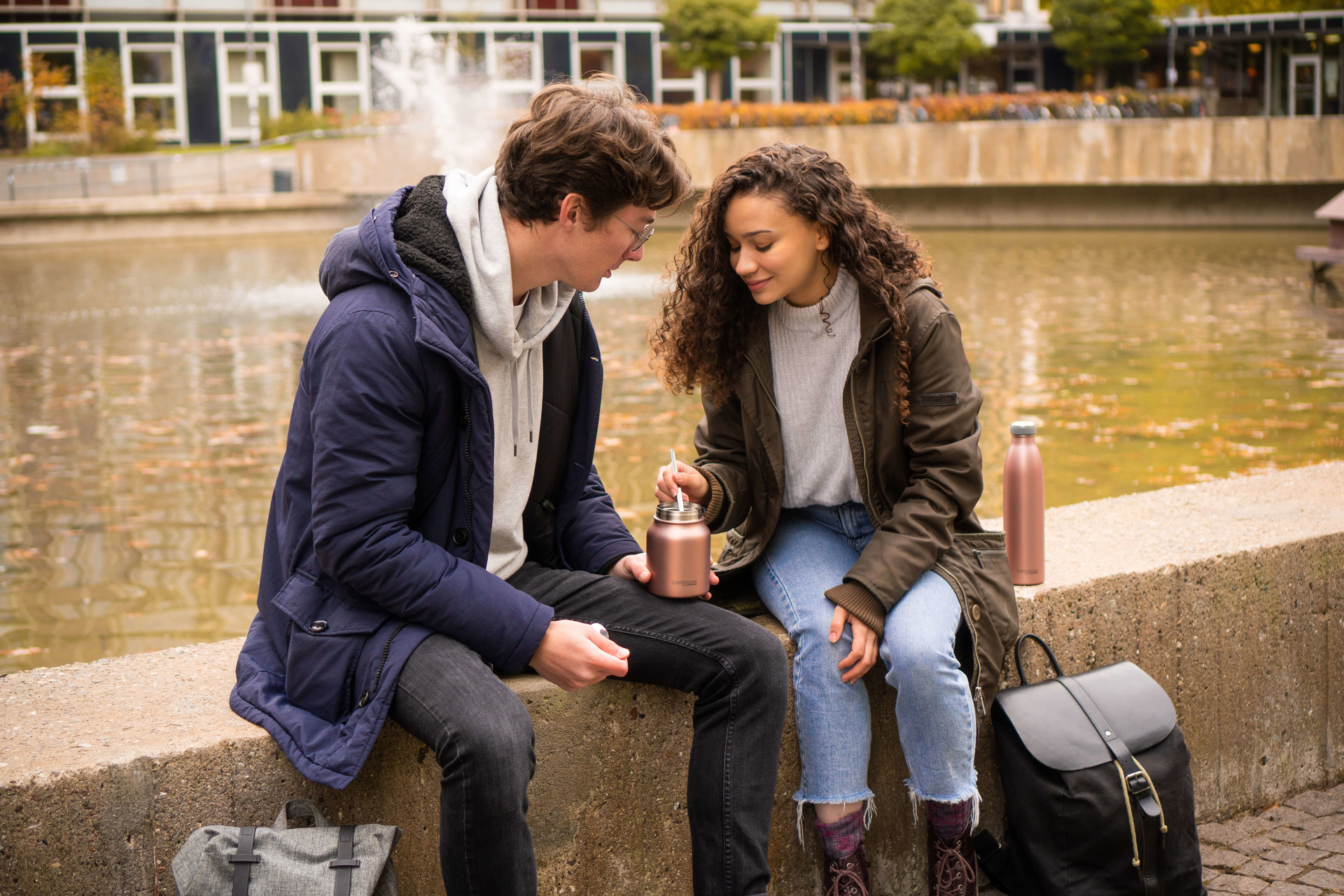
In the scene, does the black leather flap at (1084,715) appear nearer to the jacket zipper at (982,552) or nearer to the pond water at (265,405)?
the jacket zipper at (982,552)

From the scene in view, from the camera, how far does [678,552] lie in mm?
2650

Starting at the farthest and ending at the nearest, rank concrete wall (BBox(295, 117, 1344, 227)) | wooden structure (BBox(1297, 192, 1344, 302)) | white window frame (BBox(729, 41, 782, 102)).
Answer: white window frame (BBox(729, 41, 782, 102)) < concrete wall (BBox(295, 117, 1344, 227)) < wooden structure (BBox(1297, 192, 1344, 302))

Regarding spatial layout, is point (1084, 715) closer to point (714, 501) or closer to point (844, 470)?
point (844, 470)

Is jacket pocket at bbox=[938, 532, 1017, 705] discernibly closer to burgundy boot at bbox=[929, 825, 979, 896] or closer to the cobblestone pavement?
burgundy boot at bbox=[929, 825, 979, 896]

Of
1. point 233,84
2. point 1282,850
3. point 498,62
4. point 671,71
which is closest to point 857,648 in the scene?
point 1282,850

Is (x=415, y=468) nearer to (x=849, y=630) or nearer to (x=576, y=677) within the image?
(x=576, y=677)

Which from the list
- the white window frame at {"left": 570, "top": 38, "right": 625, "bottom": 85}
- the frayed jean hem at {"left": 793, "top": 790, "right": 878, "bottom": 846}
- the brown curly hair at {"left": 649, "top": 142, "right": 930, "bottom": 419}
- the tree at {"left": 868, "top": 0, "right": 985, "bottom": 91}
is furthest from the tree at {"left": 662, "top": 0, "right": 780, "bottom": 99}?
the frayed jean hem at {"left": 793, "top": 790, "right": 878, "bottom": 846}

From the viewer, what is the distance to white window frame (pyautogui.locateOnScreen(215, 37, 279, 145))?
145ft

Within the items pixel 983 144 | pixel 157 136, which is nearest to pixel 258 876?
pixel 983 144

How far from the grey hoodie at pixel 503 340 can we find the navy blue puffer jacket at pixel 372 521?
0.27ft

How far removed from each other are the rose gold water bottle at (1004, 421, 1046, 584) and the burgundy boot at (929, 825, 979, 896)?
70 cm

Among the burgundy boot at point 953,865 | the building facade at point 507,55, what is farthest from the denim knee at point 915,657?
the building facade at point 507,55

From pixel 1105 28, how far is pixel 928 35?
5.23m

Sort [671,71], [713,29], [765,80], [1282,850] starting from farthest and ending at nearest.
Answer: [765,80] < [671,71] < [713,29] < [1282,850]
